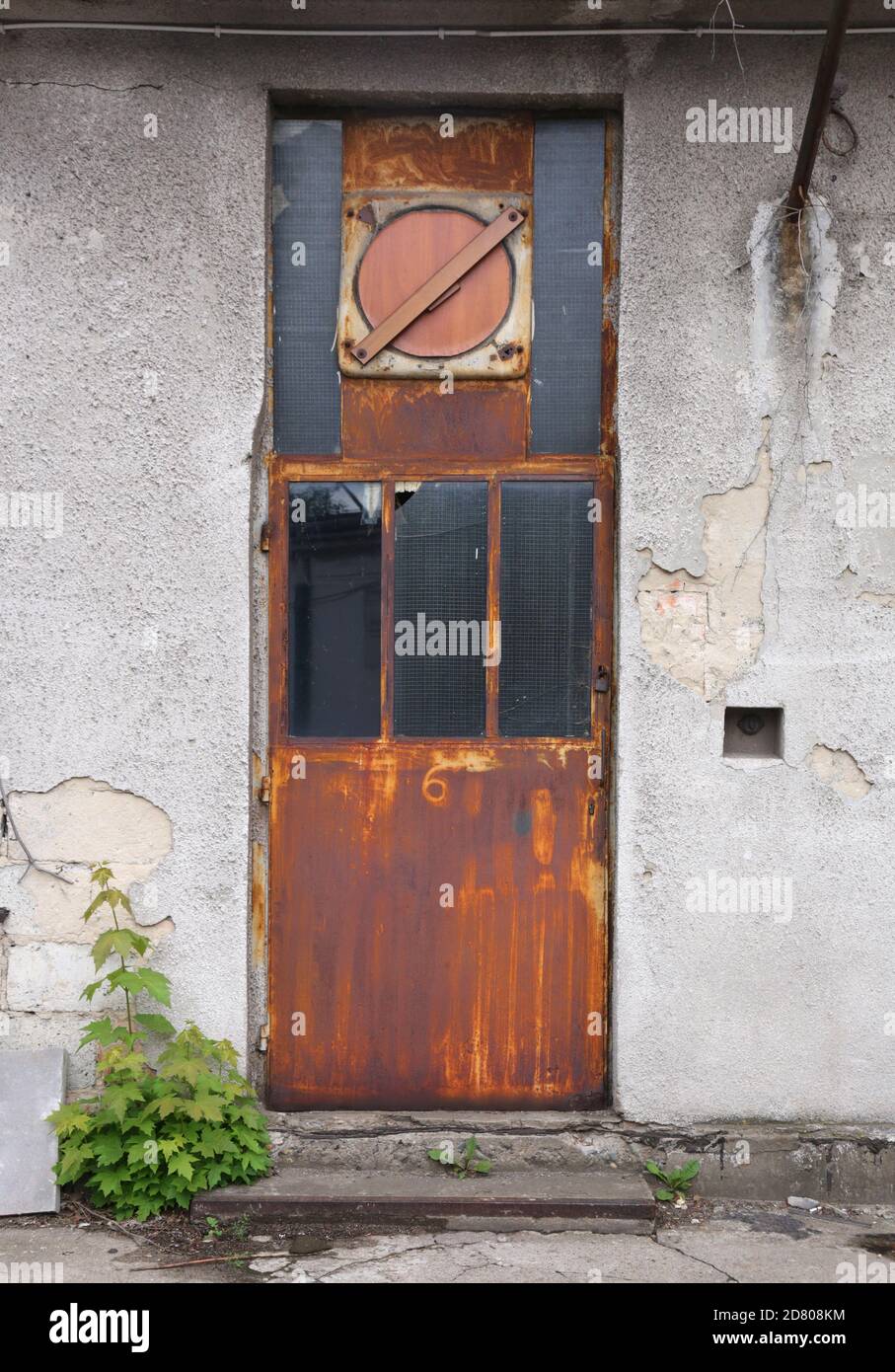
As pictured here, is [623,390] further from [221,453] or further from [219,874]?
[219,874]

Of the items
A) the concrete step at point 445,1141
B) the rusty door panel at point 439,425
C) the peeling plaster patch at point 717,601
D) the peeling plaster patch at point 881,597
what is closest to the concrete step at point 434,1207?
the concrete step at point 445,1141

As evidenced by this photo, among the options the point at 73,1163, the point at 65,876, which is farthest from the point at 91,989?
the point at 73,1163

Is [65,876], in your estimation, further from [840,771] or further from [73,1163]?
[840,771]

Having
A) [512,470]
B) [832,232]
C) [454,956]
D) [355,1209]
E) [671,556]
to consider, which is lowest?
[355,1209]

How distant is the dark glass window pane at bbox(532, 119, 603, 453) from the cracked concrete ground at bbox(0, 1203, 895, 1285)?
8.65 ft

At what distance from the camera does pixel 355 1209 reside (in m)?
3.44

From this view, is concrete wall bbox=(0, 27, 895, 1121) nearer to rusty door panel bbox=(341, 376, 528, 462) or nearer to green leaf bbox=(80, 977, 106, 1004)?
green leaf bbox=(80, 977, 106, 1004)

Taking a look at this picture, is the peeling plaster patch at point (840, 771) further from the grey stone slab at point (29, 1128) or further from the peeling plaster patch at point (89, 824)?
the grey stone slab at point (29, 1128)

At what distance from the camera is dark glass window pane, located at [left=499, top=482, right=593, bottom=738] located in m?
3.83

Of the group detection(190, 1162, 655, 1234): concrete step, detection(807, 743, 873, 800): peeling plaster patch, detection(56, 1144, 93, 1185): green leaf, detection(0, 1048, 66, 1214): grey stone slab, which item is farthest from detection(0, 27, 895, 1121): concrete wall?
detection(56, 1144, 93, 1185): green leaf

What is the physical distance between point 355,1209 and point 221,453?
2538 mm

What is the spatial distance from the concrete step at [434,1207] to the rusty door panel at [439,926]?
1.23 feet

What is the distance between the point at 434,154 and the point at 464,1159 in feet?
11.6

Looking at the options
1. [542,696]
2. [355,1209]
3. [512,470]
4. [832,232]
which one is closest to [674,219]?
[832,232]
